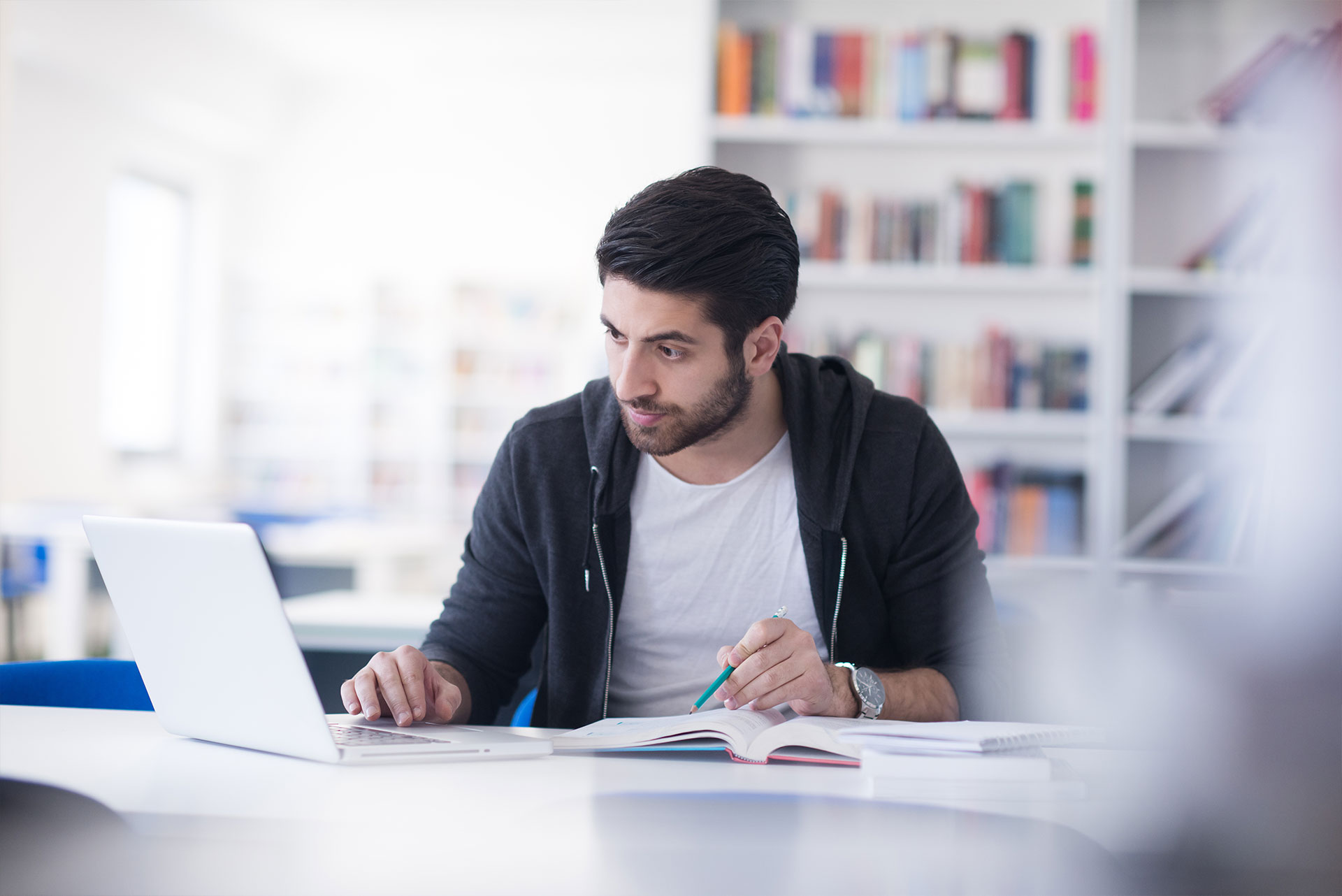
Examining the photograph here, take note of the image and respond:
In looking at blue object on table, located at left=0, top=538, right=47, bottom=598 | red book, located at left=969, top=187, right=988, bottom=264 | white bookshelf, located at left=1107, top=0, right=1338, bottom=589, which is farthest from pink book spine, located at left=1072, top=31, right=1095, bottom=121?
blue object on table, located at left=0, top=538, right=47, bottom=598

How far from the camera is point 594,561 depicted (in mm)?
1461

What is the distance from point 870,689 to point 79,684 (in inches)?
37.3

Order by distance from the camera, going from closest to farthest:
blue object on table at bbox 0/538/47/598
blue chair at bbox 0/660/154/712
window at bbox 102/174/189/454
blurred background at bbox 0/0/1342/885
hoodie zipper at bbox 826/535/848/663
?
blurred background at bbox 0/0/1342/885
blue chair at bbox 0/660/154/712
hoodie zipper at bbox 826/535/848/663
blue object on table at bbox 0/538/47/598
window at bbox 102/174/189/454

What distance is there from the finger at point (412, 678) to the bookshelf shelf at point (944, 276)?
7.51 feet

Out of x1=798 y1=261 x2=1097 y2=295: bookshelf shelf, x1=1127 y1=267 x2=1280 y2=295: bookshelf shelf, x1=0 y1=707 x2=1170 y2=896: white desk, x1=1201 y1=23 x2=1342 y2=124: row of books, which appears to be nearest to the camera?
x1=1201 y1=23 x2=1342 y2=124: row of books

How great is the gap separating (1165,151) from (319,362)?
5222 millimetres

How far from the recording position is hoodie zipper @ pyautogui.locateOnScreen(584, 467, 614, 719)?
56.6 inches

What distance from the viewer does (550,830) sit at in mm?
766

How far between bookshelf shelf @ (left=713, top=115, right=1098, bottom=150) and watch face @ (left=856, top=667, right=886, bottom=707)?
2.32 m

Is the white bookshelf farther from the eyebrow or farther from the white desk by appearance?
the white desk

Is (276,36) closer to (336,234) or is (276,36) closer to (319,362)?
(336,234)

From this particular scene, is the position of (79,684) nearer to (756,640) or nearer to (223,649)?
(223,649)

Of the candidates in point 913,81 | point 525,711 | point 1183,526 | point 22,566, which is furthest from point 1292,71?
point 22,566

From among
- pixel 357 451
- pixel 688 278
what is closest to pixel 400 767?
pixel 688 278
